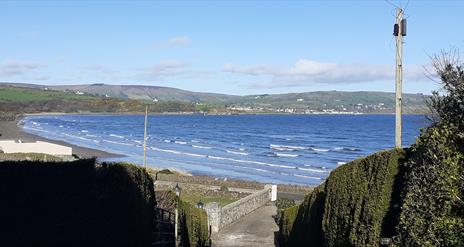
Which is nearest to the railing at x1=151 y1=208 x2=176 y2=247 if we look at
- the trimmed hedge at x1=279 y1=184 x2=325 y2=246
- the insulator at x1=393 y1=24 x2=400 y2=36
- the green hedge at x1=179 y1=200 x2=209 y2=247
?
the green hedge at x1=179 y1=200 x2=209 y2=247

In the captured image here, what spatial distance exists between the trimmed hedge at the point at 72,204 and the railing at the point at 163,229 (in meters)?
2.16

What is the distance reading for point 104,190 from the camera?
37.3 feet

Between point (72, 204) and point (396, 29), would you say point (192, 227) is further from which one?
point (396, 29)

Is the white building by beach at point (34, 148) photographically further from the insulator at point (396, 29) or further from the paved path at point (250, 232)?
the insulator at point (396, 29)

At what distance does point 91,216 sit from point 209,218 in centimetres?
1493

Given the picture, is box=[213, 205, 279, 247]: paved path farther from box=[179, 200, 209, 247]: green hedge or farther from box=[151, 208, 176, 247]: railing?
box=[151, 208, 176, 247]: railing

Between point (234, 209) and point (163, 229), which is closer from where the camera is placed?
point (163, 229)

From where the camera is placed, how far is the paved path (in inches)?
931

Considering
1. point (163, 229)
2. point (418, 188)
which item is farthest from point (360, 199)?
point (163, 229)

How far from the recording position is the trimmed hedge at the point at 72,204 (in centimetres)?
905

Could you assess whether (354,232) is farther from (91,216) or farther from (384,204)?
(91,216)

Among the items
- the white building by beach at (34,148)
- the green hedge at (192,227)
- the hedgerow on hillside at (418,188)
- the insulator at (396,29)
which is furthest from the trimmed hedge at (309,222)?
the white building by beach at (34,148)

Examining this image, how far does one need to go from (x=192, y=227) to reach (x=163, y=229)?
3.02 meters

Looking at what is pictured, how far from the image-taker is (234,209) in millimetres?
28438
